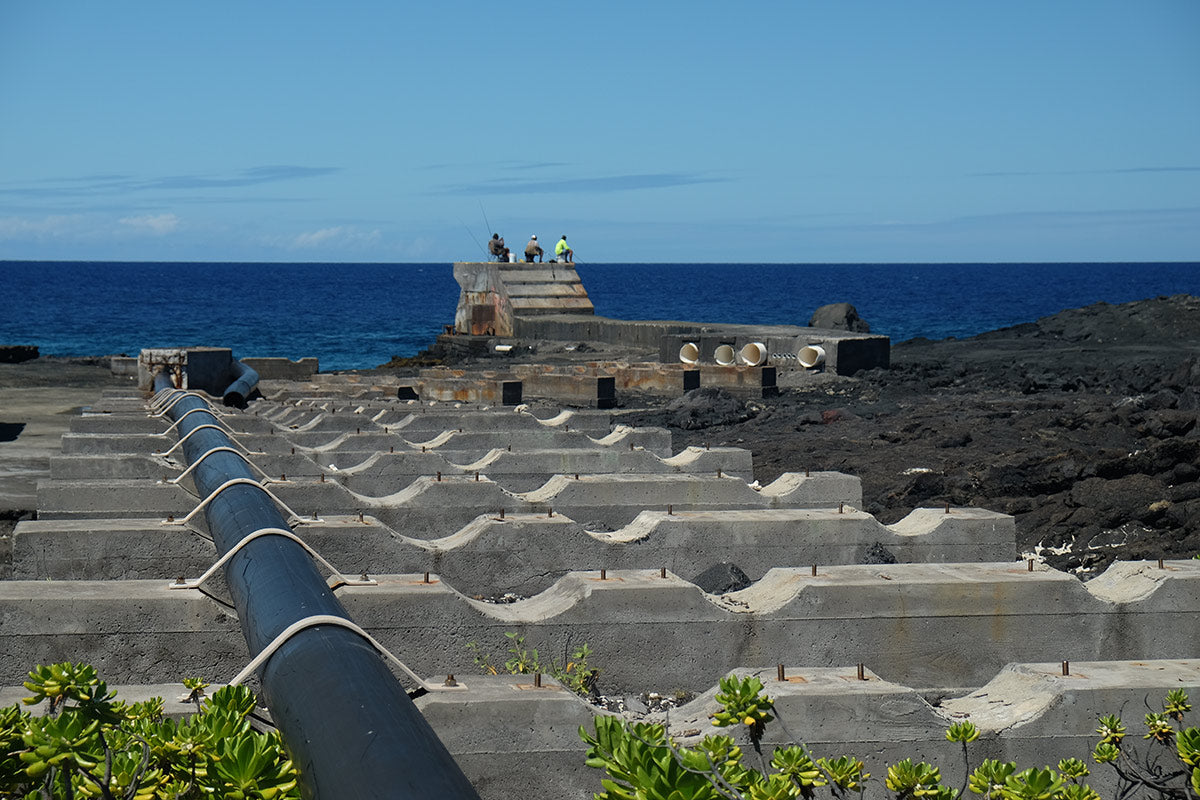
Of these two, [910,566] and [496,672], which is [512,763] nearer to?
[496,672]

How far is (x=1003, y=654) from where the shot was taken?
20.3 ft

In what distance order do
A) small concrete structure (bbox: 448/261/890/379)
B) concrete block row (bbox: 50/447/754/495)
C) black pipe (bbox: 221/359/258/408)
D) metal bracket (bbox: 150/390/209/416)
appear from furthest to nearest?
1. small concrete structure (bbox: 448/261/890/379)
2. black pipe (bbox: 221/359/258/408)
3. metal bracket (bbox: 150/390/209/416)
4. concrete block row (bbox: 50/447/754/495)

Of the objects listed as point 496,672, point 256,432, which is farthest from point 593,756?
point 256,432

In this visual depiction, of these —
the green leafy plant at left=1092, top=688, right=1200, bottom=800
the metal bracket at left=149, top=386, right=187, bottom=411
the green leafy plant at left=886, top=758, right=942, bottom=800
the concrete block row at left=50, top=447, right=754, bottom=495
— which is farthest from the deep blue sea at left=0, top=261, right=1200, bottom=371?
the green leafy plant at left=886, top=758, right=942, bottom=800

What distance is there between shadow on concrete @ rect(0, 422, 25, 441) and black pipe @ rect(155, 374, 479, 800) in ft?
35.9

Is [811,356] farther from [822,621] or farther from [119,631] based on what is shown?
[119,631]

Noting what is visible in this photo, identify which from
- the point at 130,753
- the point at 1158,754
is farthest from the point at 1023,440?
the point at 130,753

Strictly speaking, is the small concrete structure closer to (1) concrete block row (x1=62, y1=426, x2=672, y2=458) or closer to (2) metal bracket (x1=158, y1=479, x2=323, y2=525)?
(1) concrete block row (x1=62, y1=426, x2=672, y2=458)

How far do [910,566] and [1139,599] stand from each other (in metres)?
1.07

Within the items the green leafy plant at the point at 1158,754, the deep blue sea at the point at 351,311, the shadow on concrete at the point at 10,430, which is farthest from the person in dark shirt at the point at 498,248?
the green leafy plant at the point at 1158,754

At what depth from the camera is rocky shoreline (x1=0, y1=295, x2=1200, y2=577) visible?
9984mm

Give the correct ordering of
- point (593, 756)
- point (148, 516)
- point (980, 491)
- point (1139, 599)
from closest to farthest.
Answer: point (593, 756), point (1139, 599), point (148, 516), point (980, 491)

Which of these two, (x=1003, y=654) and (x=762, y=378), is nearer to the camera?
(x=1003, y=654)

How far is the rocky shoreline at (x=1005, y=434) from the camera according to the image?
393 inches
